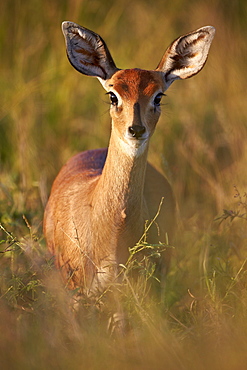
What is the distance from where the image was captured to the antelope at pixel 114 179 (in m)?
4.45

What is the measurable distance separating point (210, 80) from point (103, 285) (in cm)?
504

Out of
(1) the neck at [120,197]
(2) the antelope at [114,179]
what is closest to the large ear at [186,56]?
(2) the antelope at [114,179]

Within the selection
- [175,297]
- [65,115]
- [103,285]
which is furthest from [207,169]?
[103,285]

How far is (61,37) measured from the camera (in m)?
9.01

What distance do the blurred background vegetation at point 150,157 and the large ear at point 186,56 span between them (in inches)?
38.6

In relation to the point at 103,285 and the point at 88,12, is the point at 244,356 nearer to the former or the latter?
the point at 103,285

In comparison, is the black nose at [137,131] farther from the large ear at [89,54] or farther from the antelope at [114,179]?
the large ear at [89,54]

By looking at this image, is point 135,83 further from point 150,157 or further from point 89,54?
point 150,157

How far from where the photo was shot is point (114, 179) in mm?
4555

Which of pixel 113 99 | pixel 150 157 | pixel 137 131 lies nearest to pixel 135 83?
pixel 113 99

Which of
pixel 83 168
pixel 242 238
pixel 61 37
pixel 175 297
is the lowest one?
pixel 175 297

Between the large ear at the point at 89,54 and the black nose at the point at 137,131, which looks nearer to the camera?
the black nose at the point at 137,131

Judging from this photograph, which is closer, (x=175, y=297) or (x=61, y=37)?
(x=175, y=297)

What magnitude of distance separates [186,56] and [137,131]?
3.95 ft
